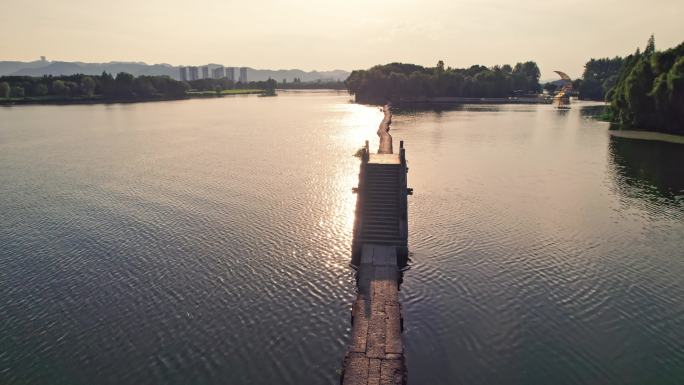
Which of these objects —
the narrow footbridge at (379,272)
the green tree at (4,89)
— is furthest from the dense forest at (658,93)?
the green tree at (4,89)

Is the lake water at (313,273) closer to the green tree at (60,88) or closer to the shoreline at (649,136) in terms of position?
the shoreline at (649,136)

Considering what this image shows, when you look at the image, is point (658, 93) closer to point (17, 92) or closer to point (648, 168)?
point (648, 168)

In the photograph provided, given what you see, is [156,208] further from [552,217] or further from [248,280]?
[552,217]

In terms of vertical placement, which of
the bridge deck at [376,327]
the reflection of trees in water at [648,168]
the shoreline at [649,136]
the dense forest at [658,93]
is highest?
the dense forest at [658,93]

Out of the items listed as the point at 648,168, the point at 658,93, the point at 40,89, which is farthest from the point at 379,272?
the point at 40,89

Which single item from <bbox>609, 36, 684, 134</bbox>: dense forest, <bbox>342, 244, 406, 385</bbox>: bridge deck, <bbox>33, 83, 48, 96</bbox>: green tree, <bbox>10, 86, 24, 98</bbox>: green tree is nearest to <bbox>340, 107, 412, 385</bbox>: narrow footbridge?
<bbox>342, 244, 406, 385</bbox>: bridge deck
